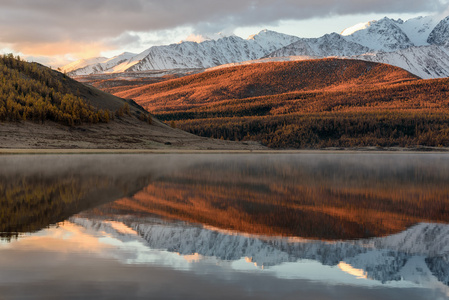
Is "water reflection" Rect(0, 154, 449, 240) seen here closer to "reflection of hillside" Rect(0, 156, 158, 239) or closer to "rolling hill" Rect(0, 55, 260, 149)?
"reflection of hillside" Rect(0, 156, 158, 239)

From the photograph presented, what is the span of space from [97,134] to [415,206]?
91.1m

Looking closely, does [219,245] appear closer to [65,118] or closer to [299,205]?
[299,205]

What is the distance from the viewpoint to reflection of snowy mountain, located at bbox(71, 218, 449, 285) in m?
12.4

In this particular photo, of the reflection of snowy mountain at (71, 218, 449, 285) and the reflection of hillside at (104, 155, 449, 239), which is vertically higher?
the reflection of snowy mountain at (71, 218, 449, 285)

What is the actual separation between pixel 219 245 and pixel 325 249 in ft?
9.41

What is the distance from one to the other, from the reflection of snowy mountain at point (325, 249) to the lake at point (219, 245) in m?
0.03

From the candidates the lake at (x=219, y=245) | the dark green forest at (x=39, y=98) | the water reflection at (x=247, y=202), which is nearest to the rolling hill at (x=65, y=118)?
the dark green forest at (x=39, y=98)

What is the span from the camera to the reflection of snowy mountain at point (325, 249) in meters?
12.4

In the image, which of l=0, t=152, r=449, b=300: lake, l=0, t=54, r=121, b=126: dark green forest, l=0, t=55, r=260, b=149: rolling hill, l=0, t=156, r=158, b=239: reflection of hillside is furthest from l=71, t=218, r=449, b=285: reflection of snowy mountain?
l=0, t=54, r=121, b=126: dark green forest

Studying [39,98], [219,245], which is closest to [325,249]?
[219,245]

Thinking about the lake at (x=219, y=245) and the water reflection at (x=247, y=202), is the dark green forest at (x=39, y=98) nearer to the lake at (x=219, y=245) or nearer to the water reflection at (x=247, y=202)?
the water reflection at (x=247, y=202)

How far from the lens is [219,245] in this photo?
47.6 feet

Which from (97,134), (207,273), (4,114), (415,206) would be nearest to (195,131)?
(97,134)

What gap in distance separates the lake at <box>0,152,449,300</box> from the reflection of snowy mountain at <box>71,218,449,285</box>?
1.3 inches
